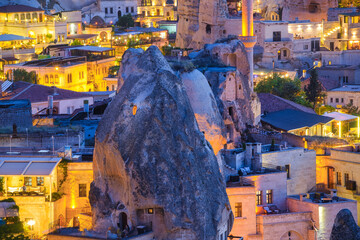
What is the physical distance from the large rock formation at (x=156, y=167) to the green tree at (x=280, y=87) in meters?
41.0

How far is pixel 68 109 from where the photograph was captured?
2474 inches

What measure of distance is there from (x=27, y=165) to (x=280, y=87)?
41.3 m

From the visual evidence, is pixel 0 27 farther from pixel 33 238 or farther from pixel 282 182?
pixel 33 238

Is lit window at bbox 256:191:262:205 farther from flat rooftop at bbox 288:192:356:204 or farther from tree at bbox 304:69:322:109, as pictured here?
tree at bbox 304:69:322:109

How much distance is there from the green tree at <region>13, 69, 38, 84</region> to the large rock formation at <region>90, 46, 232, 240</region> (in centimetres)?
3490

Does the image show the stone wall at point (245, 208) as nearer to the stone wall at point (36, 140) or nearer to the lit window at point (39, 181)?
the stone wall at point (36, 140)

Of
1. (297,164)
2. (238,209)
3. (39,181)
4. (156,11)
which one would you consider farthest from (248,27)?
(156,11)

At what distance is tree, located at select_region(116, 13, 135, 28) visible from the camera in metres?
111

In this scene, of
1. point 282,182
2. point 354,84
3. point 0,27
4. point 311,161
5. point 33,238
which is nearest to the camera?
point 33,238

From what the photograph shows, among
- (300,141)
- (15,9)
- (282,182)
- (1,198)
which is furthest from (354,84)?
(1,198)

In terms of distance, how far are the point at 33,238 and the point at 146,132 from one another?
5.79 m

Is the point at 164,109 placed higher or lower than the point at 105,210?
higher

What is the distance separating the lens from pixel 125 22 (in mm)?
111062

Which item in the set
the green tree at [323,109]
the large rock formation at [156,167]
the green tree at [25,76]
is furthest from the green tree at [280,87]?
the large rock formation at [156,167]
